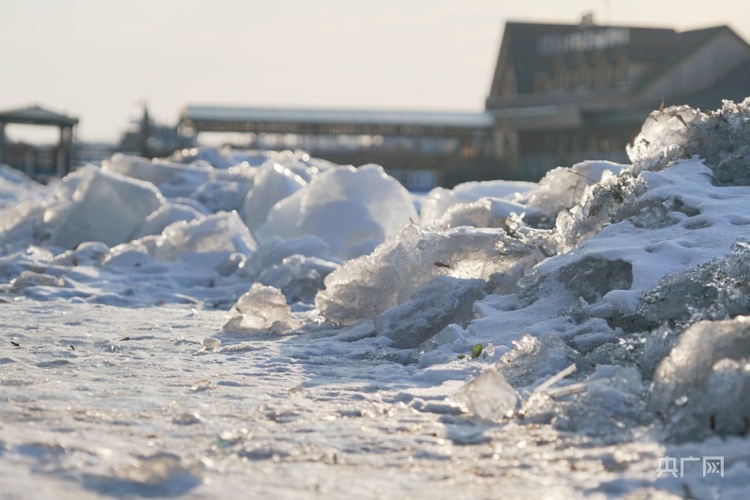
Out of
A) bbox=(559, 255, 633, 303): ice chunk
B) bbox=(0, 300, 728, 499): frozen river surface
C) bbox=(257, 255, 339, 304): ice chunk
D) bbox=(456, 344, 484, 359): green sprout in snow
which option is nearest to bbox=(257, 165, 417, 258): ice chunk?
bbox=(257, 255, 339, 304): ice chunk

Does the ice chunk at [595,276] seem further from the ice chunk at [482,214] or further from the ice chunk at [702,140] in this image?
the ice chunk at [482,214]

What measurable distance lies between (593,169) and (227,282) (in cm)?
305

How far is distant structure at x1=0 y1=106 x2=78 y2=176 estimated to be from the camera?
103ft

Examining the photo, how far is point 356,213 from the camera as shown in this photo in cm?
940

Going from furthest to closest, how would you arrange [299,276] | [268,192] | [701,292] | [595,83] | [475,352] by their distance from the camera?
[595,83], [268,192], [299,276], [475,352], [701,292]

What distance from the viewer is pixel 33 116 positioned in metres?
31.5

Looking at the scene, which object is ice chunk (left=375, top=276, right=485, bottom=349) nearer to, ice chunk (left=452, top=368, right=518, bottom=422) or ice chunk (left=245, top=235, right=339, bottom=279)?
ice chunk (left=452, top=368, right=518, bottom=422)

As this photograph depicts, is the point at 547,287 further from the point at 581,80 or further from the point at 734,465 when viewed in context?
the point at 581,80

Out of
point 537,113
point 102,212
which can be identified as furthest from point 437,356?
point 537,113

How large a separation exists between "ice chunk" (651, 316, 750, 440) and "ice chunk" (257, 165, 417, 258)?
5.86m

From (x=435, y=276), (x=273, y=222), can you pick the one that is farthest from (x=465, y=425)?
(x=273, y=222)

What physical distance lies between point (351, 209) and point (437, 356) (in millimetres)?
4827

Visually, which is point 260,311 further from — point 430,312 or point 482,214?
point 482,214

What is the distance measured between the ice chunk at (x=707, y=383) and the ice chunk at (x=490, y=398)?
0.46 metres
